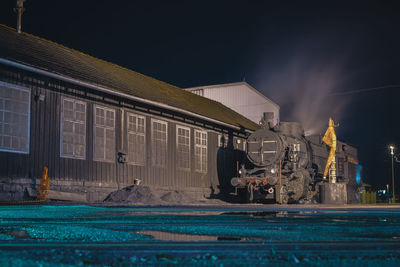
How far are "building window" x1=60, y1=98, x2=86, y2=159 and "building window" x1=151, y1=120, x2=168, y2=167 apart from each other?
168 inches

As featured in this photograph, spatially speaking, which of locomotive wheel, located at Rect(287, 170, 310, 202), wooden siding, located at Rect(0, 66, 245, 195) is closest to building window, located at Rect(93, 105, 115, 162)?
wooden siding, located at Rect(0, 66, 245, 195)

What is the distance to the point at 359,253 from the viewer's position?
7.42ft

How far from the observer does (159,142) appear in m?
21.2

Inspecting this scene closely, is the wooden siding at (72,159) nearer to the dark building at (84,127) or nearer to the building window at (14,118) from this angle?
the dark building at (84,127)

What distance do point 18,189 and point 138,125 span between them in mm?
6699

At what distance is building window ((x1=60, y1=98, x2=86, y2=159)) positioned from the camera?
641 inches

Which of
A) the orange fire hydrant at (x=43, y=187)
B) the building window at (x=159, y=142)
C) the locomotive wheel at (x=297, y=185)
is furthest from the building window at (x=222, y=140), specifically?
the orange fire hydrant at (x=43, y=187)

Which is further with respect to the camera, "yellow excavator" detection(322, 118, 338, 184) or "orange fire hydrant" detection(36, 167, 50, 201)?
"yellow excavator" detection(322, 118, 338, 184)

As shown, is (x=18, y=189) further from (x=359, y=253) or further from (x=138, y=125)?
(x=359, y=253)

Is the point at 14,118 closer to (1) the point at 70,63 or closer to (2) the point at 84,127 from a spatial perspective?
(2) the point at 84,127

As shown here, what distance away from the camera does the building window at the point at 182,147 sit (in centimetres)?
2252

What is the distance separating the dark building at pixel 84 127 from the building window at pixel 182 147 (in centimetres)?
5

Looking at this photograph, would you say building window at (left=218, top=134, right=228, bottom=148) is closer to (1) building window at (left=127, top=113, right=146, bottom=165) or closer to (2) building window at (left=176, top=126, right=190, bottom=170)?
(2) building window at (left=176, top=126, right=190, bottom=170)

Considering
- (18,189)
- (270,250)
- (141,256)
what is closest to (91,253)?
(141,256)
